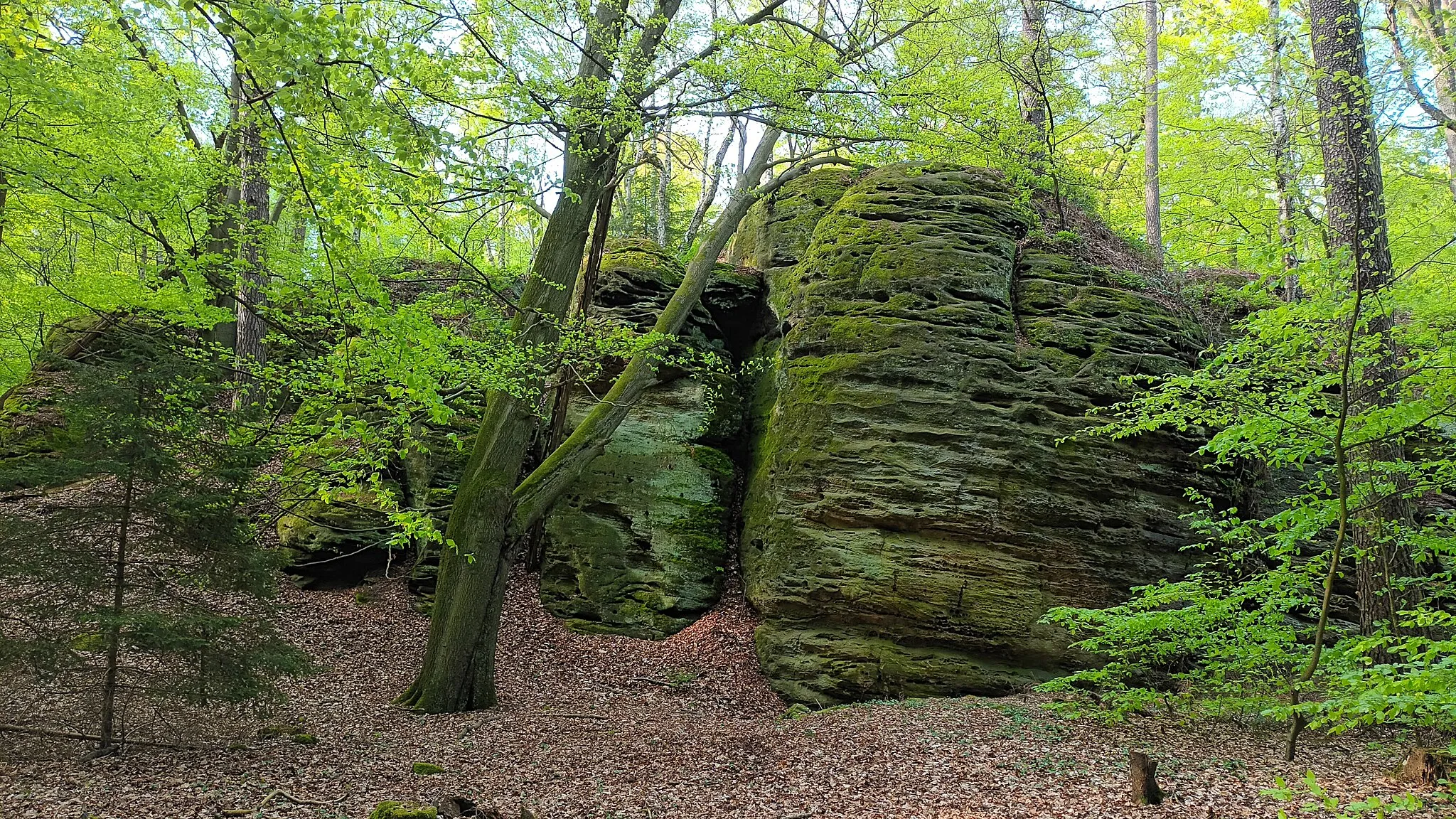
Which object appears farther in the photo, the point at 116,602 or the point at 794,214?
the point at 794,214

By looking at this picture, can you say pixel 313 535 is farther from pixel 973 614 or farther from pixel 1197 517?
pixel 1197 517

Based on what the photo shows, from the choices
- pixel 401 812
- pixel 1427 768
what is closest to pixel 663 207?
pixel 401 812

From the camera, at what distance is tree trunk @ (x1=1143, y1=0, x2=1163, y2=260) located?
15406 mm

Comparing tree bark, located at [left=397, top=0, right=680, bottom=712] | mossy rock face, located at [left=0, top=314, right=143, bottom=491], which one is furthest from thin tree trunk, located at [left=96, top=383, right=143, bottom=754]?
mossy rock face, located at [left=0, top=314, right=143, bottom=491]

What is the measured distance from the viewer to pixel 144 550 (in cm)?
576

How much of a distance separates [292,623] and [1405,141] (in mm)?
21958

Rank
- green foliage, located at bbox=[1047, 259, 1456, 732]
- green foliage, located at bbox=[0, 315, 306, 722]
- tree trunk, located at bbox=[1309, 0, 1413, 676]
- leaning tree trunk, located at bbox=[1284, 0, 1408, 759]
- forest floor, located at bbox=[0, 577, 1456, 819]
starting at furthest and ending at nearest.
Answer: tree trunk, located at bbox=[1309, 0, 1413, 676] → leaning tree trunk, located at bbox=[1284, 0, 1408, 759] → green foliage, located at bbox=[1047, 259, 1456, 732] → green foliage, located at bbox=[0, 315, 306, 722] → forest floor, located at bbox=[0, 577, 1456, 819]

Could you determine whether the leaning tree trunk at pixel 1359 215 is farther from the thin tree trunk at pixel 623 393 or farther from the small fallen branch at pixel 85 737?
the small fallen branch at pixel 85 737

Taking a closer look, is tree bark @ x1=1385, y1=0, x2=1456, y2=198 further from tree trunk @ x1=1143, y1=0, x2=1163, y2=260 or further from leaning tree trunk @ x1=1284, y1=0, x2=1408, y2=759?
tree trunk @ x1=1143, y1=0, x2=1163, y2=260

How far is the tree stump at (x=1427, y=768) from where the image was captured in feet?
15.6

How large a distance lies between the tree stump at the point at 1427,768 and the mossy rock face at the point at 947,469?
162 inches

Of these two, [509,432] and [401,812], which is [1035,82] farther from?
[401,812]

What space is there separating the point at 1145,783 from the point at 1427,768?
5.81ft

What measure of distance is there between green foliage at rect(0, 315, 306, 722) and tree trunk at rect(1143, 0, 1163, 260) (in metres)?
15.4
